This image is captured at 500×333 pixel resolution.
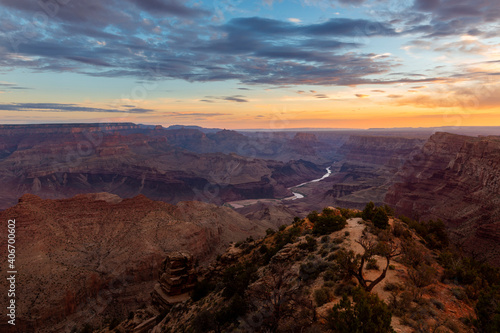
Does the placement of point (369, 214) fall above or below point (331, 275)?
above

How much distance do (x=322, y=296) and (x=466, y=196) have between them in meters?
68.7

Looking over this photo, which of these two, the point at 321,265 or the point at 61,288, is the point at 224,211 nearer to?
the point at 61,288

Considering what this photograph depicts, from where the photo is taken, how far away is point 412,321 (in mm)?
12055

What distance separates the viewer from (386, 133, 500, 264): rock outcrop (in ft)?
148

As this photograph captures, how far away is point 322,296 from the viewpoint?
1430 cm

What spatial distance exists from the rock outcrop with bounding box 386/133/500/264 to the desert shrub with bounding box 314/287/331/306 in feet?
136

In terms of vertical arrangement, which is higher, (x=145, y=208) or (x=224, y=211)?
(x=145, y=208)

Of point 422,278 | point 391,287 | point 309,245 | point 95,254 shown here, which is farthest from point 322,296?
point 95,254

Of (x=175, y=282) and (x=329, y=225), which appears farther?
(x=175, y=282)

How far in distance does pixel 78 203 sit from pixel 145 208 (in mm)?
15570

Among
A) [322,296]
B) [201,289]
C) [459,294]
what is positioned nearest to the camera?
[322,296]

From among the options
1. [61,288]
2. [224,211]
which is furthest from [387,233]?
[224,211]

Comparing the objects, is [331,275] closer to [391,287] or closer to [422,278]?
[391,287]

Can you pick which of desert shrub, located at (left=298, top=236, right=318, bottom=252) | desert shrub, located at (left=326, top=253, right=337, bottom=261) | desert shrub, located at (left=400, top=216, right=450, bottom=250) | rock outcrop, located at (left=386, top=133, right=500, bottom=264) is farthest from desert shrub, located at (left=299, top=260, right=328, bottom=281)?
rock outcrop, located at (left=386, top=133, right=500, bottom=264)
